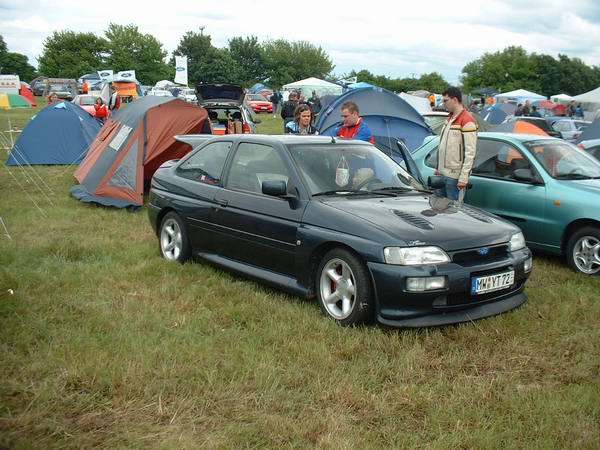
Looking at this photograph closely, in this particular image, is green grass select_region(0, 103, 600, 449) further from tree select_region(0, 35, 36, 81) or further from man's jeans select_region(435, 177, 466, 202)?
A: tree select_region(0, 35, 36, 81)

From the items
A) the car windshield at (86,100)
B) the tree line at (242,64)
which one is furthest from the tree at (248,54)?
the car windshield at (86,100)

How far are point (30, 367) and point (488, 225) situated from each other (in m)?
3.39

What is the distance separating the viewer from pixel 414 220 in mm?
4453

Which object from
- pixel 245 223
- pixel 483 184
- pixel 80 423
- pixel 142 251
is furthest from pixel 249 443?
pixel 483 184

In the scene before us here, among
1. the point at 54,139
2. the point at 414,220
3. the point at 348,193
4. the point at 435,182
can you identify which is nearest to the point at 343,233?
the point at 414,220

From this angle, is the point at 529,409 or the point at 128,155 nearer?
the point at 529,409

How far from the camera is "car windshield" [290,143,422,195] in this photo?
5.06m

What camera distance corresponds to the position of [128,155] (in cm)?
937

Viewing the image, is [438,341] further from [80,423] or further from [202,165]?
[202,165]

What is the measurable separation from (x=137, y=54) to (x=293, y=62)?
23.6 metres

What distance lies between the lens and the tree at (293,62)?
287 ft

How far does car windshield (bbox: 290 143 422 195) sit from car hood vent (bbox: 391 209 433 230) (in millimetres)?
613

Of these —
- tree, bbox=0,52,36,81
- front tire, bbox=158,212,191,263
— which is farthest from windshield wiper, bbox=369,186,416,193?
tree, bbox=0,52,36,81

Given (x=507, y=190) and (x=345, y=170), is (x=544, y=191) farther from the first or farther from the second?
(x=345, y=170)
